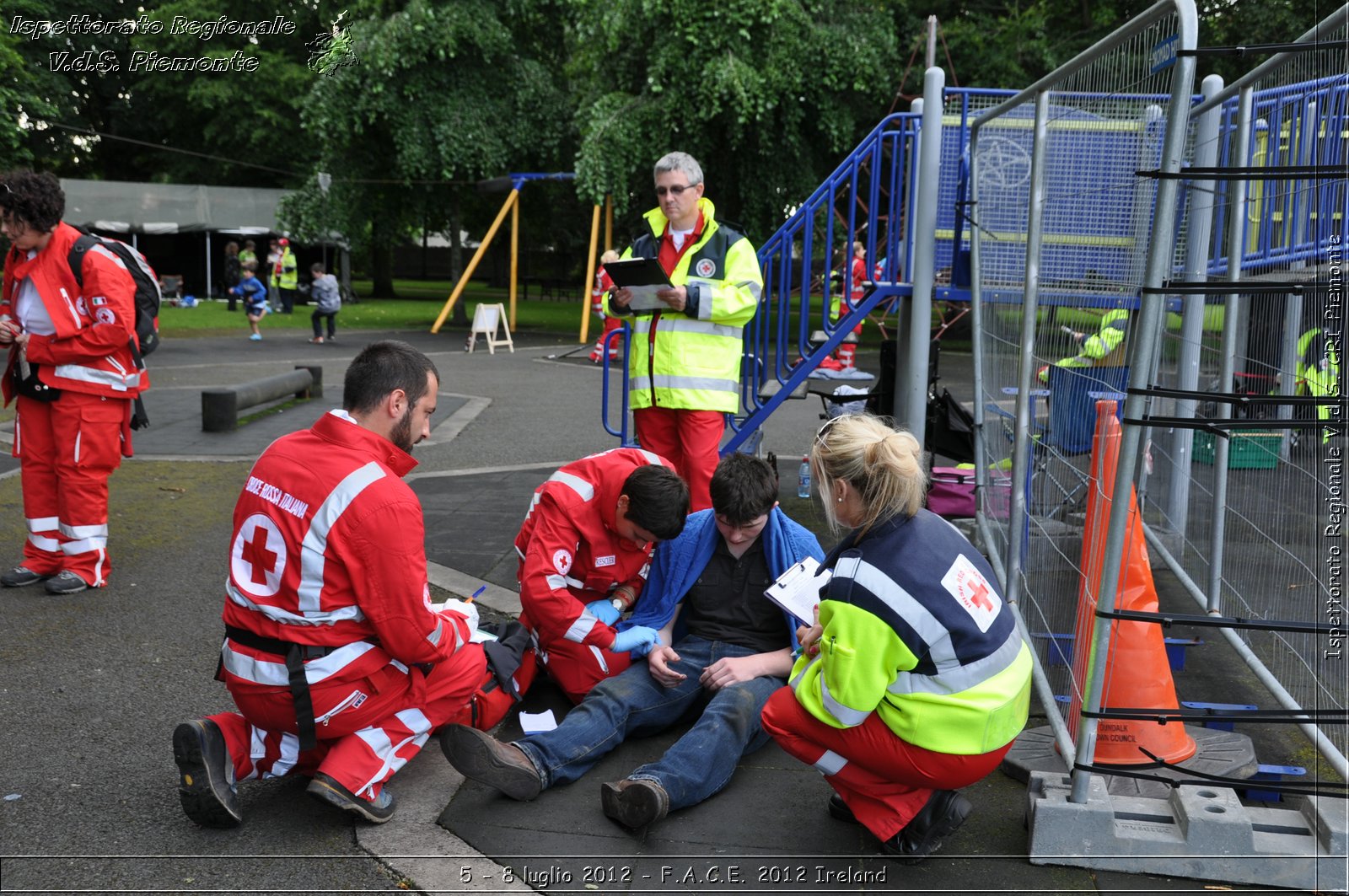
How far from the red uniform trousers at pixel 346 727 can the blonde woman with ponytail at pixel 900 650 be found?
3.90 feet

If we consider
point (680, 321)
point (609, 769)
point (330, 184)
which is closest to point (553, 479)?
point (609, 769)

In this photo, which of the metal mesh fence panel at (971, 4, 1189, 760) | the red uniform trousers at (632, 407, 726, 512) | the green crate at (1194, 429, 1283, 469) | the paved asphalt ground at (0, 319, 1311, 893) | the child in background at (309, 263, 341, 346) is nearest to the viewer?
the paved asphalt ground at (0, 319, 1311, 893)

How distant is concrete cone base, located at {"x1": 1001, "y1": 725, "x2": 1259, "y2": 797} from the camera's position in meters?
3.50

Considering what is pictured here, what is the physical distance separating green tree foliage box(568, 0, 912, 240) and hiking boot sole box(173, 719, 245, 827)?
1522 cm

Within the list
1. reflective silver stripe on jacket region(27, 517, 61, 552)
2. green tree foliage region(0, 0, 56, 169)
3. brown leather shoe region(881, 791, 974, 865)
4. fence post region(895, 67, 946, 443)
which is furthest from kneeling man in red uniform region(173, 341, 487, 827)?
green tree foliage region(0, 0, 56, 169)

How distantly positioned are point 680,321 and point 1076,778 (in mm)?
3225

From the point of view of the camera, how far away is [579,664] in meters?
4.15

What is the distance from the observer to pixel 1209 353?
506 centimetres

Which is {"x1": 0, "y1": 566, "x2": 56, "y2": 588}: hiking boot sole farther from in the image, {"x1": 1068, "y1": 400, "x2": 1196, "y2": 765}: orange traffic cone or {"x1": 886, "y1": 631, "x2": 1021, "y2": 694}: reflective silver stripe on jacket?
{"x1": 1068, "y1": 400, "x2": 1196, "y2": 765}: orange traffic cone

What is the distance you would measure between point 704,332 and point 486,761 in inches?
115

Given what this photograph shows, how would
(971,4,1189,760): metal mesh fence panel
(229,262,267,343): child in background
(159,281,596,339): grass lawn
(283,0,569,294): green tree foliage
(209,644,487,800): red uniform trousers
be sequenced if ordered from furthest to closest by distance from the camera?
1. (159,281,596,339): grass lawn
2. (229,262,267,343): child in background
3. (283,0,569,294): green tree foliage
4. (971,4,1189,760): metal mesh fence panel
5. (209,644,487,800): red uniform trousers

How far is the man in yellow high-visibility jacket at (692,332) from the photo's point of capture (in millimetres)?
Answer: 5703

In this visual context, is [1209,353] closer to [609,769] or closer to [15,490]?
[609,769]
